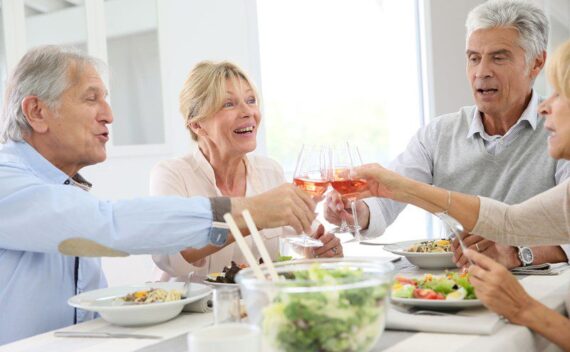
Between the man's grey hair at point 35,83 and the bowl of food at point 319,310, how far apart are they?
4.01ft

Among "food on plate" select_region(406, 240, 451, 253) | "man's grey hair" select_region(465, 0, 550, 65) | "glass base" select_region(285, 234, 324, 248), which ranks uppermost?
"man's grey hair" select_region(465, 0, 550, 65)

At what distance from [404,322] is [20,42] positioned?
3.05 meters

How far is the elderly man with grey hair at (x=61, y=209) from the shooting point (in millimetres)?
1913

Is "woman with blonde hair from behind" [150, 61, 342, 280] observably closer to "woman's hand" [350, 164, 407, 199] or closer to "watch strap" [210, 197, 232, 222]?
"woman's hand" [350, 164, 407, 199]

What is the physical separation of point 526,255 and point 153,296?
1131 mm

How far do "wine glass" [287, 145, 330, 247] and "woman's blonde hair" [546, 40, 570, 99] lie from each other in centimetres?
59

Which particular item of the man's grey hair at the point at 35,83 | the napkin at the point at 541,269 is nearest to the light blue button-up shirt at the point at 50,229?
the man's grey hair at the point at 35,83

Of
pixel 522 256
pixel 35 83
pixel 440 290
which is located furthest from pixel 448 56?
pixel 440 290

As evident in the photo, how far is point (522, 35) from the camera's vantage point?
2932 millimetres

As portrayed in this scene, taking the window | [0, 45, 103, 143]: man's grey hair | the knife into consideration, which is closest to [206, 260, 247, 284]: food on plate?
the knife

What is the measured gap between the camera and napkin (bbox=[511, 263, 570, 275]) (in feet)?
7.01

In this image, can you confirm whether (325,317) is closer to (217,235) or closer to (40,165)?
(217,235)

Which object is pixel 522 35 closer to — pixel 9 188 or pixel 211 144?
pixel 211 144

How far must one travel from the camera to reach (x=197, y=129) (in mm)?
2928
